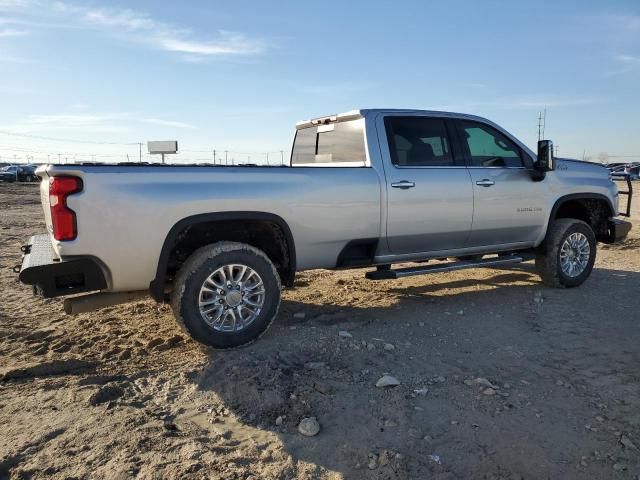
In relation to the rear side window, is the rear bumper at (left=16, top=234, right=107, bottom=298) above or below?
below

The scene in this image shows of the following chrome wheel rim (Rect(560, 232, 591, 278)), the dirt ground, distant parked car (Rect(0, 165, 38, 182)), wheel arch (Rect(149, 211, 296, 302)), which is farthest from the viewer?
distant parked car (Rect(0, 165, 38, 182))

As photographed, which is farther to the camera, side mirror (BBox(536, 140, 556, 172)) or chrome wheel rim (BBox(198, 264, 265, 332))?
side mirror (BBox(536, 140, 556, 172))

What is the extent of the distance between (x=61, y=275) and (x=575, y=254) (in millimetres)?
5713

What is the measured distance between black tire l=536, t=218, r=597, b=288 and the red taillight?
5184 mm

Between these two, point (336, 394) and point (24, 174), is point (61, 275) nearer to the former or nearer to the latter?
point (336, 394)

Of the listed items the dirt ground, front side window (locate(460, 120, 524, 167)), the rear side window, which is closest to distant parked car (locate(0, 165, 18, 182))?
the dirt ground

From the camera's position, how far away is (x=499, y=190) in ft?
18.9

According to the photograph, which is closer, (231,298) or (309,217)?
(231,298)

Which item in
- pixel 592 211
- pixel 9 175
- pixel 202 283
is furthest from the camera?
pixel 9 175

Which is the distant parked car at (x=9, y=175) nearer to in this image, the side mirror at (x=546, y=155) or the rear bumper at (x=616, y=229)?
the side mirror at (x=546, y=155)

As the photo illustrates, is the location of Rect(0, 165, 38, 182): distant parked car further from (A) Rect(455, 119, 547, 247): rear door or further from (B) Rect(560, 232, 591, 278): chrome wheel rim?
(B) Rect(560, 232, 591, 278): chrome wheel rim

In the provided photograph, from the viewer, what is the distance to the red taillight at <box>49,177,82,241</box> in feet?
11.8

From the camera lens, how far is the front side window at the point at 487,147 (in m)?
5.80

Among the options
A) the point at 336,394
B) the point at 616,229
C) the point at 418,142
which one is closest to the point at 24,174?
the point at 418,142
